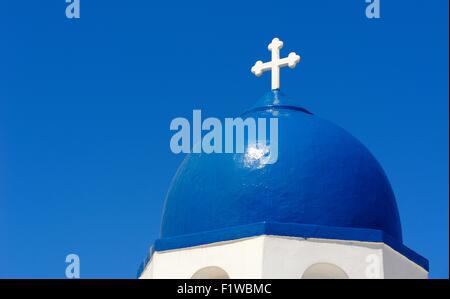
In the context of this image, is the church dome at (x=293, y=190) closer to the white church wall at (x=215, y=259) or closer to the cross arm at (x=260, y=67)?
the white church wall at (x=215, y=259)

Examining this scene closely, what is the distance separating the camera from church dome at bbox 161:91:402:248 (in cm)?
1312

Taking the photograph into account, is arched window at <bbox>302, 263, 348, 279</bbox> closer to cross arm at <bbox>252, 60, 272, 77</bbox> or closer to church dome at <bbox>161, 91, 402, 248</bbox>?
church dome at <bbox>161, 91, 402, 248</bbox>

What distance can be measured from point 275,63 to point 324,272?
320cm

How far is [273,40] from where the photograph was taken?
1509 cm

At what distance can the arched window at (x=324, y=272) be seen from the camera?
512 inches

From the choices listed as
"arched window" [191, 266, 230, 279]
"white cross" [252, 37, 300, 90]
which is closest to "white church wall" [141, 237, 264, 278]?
"arched window" [191, 266, 230, 279]

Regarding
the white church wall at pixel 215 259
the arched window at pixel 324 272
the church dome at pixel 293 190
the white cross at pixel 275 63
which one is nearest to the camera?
the white church wall at pixel 215 259

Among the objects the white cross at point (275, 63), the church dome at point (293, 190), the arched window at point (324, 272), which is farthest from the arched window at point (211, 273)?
the white cross at point (275, 63)

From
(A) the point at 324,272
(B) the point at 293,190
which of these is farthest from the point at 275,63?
(A) the point at 324,272

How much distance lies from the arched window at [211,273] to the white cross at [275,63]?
2870 mm

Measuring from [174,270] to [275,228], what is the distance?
1.41 m

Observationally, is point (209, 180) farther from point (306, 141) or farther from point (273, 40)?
point (273, 40)
